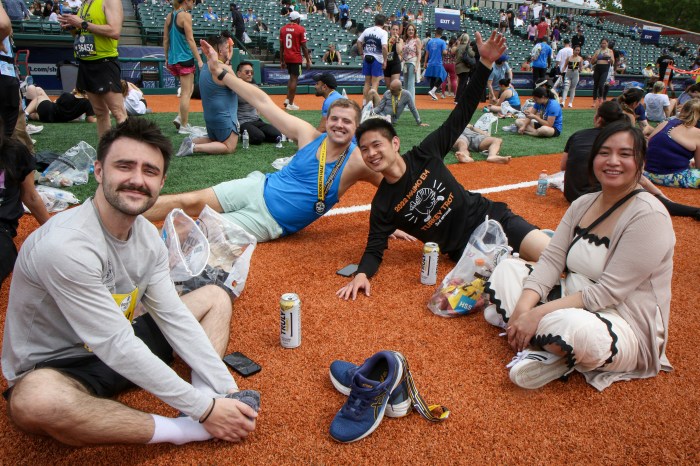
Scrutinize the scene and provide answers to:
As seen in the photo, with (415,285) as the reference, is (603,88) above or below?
above

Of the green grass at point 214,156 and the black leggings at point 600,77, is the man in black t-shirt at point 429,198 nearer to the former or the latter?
the green grass at point 214,156

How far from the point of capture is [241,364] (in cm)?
282

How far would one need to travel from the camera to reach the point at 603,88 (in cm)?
1702

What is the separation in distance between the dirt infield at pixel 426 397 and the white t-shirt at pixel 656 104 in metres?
11.0

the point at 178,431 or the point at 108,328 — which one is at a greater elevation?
the point at 108,328

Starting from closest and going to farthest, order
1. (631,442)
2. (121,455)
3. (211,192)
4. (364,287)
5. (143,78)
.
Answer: (121,455) < (631,442) < (364,287) < (211,192) < (143,78)

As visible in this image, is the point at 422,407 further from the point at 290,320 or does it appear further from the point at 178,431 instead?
the point at 178,431

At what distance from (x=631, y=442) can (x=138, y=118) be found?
109 inches

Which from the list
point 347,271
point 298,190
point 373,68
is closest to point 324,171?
point 298,190

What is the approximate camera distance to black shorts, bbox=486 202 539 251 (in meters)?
4.06

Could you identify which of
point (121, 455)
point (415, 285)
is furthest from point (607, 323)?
point (121, 455)

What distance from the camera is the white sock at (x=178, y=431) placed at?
2148 millimetres

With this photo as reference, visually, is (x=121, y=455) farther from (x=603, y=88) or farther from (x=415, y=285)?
(x=603, y=88)

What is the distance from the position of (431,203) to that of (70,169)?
14.6 feet
